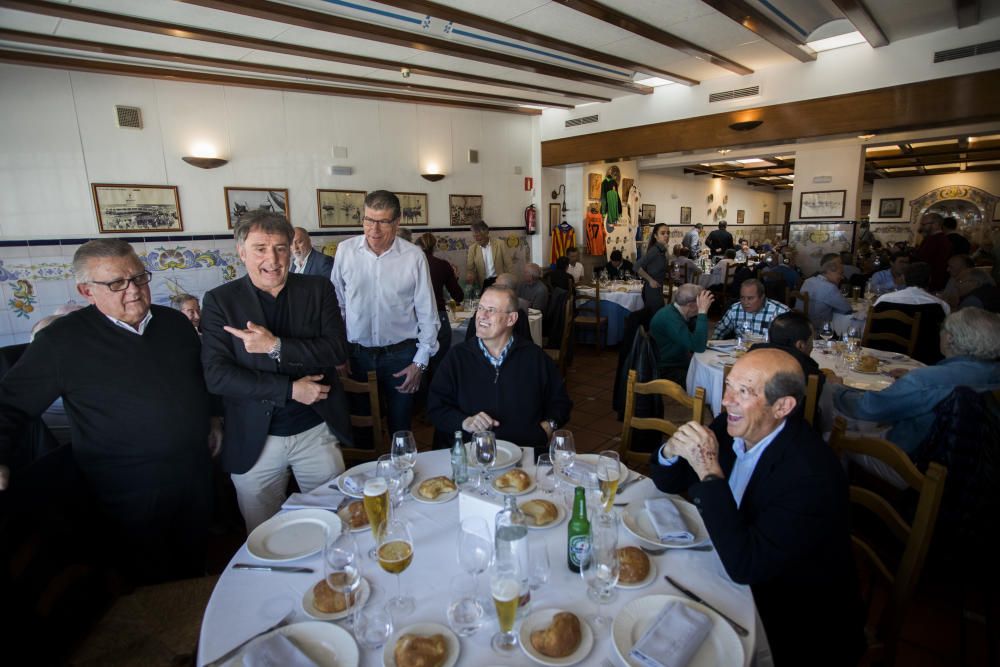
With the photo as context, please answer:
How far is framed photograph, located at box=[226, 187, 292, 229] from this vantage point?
5918mm

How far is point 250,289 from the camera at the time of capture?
2045 millimetres

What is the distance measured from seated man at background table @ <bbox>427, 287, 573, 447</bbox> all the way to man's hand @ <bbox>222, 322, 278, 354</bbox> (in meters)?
0.83

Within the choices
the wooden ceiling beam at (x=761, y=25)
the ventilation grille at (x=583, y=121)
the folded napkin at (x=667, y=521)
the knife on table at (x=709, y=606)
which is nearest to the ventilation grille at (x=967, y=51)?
the wooden ceiling beam at (x=761, y=25)

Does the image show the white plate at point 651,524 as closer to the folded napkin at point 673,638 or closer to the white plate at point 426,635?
the folded napkin at point 673,638

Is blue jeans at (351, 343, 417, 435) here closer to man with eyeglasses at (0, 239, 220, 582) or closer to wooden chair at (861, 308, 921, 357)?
man with eyeglasses at (0, 239, 220, 582)

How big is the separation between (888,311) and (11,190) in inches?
328

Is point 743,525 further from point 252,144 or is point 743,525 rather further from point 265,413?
point 252,144

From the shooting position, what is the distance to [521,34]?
4.82 metres

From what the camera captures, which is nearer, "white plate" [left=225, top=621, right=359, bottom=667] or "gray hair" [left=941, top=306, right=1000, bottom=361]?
"white plate" [left=225, top=621, right=359, bottom=667]

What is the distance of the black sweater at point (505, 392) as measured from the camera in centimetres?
243

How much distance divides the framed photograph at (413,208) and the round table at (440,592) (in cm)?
641

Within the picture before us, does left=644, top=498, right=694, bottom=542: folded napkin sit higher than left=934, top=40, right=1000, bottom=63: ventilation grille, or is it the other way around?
left=934, top=40, right=1000, bottom=63: ventilation grille

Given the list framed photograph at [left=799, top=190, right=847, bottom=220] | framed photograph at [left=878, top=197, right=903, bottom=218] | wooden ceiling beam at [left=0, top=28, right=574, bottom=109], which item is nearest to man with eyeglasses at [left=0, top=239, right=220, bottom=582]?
wooden ceiling beam at [left=0, top=28, right=574, bottom=109]

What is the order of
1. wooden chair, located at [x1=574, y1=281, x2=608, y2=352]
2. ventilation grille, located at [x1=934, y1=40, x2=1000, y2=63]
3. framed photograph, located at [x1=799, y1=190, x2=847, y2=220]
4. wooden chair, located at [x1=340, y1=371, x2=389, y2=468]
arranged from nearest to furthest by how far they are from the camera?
wooden chair, located at [x1=340, y1=371, x2=389, y2=468]
ventilation grille, located at [x1=934, y1=40, x2=1000, y2=63]
wooden chair, located at [x1=574, y1=281, x2=608, y2=352]
framed photograph, located at [x1=799, y1=190, x2=847, y2=220]
